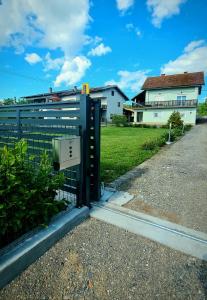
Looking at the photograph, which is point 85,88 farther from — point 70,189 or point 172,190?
point 172,190

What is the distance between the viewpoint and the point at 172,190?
4051mm

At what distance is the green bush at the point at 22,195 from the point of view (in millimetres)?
1863

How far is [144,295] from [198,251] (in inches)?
35.9

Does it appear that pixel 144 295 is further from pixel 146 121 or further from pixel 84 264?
pixel 146 121

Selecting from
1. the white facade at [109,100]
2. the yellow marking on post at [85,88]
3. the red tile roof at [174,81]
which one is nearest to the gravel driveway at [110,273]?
the yellow marking on post at [85,88]

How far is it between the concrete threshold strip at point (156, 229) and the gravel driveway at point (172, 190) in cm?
25

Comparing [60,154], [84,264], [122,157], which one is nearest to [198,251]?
[84,264]

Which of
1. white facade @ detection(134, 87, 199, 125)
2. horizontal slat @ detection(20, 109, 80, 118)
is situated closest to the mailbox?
horizontal slat @ detection(20, 109, 80, 118)

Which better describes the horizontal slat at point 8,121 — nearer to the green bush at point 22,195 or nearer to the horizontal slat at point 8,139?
the horizontal slat at point 8,139

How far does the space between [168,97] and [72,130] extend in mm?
31765

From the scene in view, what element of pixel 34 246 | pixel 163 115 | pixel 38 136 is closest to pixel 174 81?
pixel 163 115

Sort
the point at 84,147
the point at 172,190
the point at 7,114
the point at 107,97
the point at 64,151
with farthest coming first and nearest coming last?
the point at 107,97
the point at 172,190
the point at 7,114
the point at 84,147
the point at 64,151

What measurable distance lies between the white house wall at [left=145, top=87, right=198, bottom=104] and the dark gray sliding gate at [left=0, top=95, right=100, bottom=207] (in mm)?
30520

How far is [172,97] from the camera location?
1211 inches
